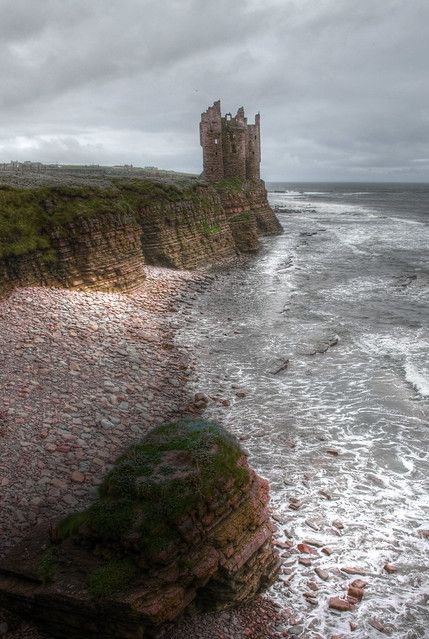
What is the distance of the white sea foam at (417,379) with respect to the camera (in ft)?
51.3

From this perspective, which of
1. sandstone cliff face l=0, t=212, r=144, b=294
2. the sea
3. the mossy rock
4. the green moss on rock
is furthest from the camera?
sandstone cliff face l=0, t=212, r=144, b=294

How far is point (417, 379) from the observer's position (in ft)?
53.9

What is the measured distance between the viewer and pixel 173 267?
109ft

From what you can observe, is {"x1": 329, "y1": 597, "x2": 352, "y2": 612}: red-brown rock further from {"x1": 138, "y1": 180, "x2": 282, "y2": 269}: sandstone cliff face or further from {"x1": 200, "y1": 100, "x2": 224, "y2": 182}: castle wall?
{"x1": 200, "y1": 100, "x2": 224, "y2": 182}: castle wall

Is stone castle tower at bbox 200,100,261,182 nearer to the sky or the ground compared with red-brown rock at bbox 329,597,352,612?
nearer to the sky

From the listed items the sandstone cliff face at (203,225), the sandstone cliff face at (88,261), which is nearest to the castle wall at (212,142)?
the sandstone cliff face at (203,225)

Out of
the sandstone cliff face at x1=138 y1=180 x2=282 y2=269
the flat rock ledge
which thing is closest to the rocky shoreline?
the flat rock ledge

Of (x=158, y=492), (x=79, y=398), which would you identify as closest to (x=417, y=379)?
(x=79, y=398)

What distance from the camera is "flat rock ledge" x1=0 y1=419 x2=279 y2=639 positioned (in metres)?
6.68

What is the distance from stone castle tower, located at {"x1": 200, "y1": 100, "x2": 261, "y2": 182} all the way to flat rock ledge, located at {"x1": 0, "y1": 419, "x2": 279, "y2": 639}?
42209 mm

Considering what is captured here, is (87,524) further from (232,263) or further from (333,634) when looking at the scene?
(232,263)

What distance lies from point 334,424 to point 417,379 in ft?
14.5

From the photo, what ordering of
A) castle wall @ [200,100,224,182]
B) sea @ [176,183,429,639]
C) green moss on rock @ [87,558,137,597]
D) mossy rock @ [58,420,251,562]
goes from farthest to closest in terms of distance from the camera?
castle wall @ [200,100,224,182]
sea @ [176,183,429,639]
mossy rock @ [58,420,251,562]
green moss on rock @ [87,558,137,597]

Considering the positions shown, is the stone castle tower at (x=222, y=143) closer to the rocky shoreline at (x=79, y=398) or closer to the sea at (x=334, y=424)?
the sea at (x=334, y=424)
